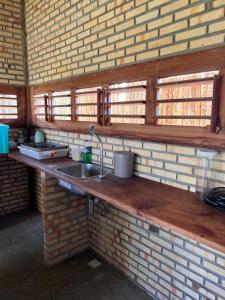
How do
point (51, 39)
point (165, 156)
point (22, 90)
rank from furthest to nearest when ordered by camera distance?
point (22, 90), point (51, 39), point (165, 156)

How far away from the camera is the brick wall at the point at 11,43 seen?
2988 mm

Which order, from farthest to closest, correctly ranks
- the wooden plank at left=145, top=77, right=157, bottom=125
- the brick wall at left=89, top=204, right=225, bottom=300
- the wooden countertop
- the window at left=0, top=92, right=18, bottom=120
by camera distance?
the window at left=0, top=92, right=18, bottom=120 → the wooden plank at left=145, top=77, right=157, bottom=125 → the brick wall at left=89, top=204, right=225, bottom=300 → the wooden countertop

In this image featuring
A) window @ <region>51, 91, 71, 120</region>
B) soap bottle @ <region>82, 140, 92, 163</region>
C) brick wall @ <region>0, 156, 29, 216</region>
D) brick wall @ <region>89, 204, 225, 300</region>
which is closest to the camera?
brick wall @ <region>89, 204, 225, 300</region>

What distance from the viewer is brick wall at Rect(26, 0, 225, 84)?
1385mm

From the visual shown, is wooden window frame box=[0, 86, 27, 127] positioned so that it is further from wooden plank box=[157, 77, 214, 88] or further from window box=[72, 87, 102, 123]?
wooden plank box=[157, 77, 214, 88]

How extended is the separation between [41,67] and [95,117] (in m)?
1.28

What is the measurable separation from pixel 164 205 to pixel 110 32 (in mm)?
1493

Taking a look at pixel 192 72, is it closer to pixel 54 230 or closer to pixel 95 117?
pixel 95 117

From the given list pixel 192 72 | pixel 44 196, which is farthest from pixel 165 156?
pixel 44 196

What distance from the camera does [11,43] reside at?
307 centimetres

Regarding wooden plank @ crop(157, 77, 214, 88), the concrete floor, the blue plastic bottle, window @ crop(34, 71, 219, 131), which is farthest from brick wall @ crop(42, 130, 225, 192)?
the blue plastic bottle

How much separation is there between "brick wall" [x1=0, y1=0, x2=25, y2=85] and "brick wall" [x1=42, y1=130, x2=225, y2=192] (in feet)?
6.16

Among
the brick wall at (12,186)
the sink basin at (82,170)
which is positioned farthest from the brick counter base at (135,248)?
the brick wall at (12,186)

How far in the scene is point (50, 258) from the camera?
7.30ft
